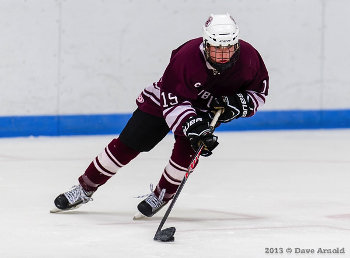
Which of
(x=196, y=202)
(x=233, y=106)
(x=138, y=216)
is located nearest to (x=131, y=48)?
(x=196, y=202)

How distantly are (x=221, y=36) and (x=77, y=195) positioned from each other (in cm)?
93

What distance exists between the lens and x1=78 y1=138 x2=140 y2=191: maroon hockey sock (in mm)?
4078

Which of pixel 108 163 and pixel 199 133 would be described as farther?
pixel 108 163

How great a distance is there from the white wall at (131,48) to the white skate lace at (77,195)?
2768 mm

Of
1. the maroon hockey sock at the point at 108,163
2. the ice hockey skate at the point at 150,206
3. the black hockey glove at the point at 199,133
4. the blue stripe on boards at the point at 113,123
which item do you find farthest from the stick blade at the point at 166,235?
the blue stripe on boards at the point at 113,123

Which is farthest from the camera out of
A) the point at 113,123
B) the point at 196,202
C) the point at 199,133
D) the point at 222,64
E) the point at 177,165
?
the point at 113,123

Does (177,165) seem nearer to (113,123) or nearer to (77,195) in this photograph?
(77,195)

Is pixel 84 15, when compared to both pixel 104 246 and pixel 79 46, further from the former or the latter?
pixel 104 246

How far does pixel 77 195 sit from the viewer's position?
4.12 m

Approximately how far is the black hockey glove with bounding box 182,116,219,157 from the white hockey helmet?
24cm

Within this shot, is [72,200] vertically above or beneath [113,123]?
above

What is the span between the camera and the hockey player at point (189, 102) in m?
3.75

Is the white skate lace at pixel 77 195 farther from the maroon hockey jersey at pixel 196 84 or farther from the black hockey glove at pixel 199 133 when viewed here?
the black hockey glove at pixel 199 133

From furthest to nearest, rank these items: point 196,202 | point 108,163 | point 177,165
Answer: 1. point 196,202
2. point 108,163
3. point 177,165
